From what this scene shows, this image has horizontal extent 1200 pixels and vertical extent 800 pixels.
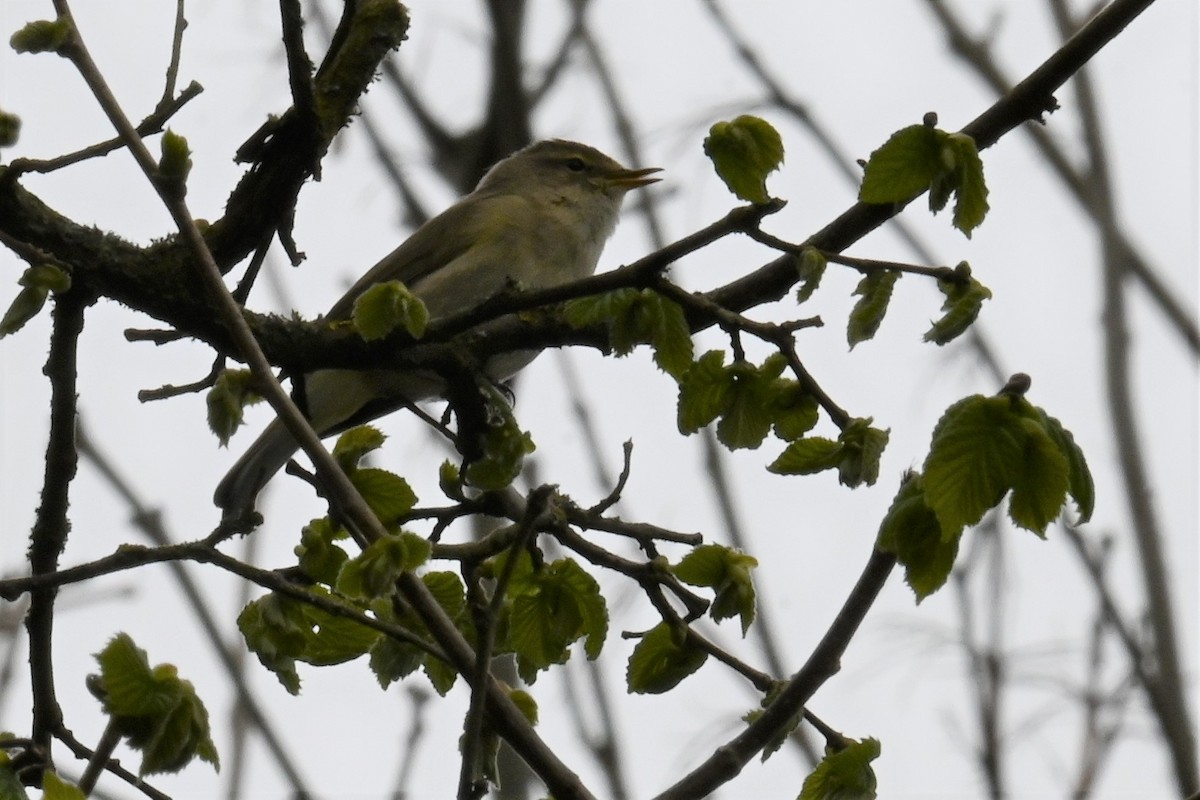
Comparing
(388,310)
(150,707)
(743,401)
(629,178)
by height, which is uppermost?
(629,178)

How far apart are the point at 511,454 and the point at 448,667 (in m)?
0.32

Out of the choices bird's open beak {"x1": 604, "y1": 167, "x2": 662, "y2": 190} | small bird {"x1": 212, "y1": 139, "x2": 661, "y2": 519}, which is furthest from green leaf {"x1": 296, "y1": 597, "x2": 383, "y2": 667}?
bird's open beak {"x1": 604, "y1": 167, "x2": 662, "y2": 190}

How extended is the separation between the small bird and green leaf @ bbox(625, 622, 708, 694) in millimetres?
1811

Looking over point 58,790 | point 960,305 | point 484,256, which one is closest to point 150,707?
point 58,790

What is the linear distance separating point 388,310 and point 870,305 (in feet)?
2.10

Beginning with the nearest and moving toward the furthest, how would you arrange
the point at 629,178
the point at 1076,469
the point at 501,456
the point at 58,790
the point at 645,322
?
the point at 58,790 → the point at 1076,469 → the point at 645,322 → the point at 501,456 → the point at 629,178

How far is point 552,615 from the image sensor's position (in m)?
2.09

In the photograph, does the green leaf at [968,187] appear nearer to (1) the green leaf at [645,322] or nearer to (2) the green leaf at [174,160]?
(1) the green leaf at [645,322]

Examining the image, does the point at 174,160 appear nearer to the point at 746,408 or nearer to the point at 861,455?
the point at 746,408

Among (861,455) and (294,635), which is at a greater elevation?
(861,455)

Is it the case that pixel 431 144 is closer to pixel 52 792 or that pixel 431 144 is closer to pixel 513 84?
pixel 513 84

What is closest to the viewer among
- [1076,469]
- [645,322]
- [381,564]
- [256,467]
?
[1076,469]

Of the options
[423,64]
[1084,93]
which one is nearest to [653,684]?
[1084,93]

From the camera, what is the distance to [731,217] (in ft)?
6.01
